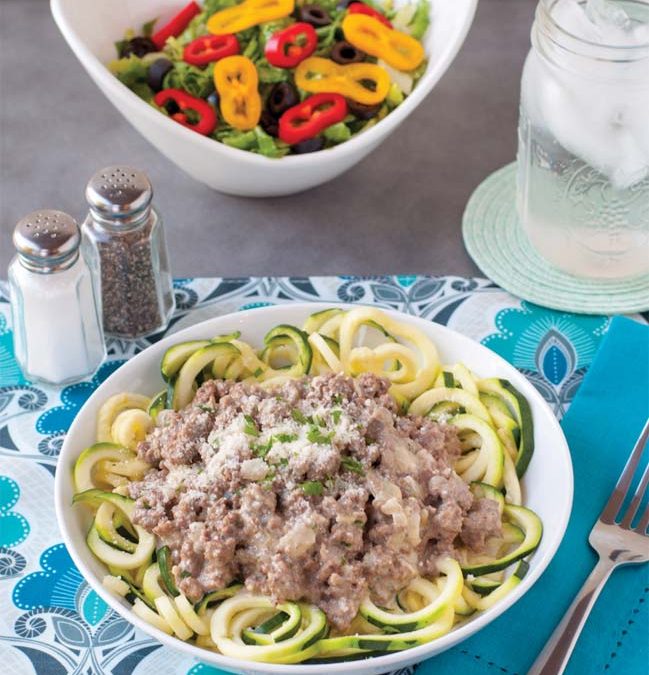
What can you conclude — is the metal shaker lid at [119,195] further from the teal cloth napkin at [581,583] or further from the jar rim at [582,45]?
the teal cloth napkin at [581,583]

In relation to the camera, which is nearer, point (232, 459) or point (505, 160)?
point (232, 459)

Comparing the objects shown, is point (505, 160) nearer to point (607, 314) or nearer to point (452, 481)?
point (607, 314)

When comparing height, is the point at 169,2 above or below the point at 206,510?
above

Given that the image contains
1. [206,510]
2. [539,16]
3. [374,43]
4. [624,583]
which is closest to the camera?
[206,510]

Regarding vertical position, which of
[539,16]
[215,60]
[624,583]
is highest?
[539,16]

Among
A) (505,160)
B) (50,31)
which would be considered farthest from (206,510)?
(50,31)

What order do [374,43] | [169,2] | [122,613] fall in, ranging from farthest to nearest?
[169,2] < [374,43] < [122,613]

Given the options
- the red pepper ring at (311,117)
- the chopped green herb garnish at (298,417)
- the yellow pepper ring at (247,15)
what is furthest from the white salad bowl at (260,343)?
the yellow pepper ring at (247,15)
